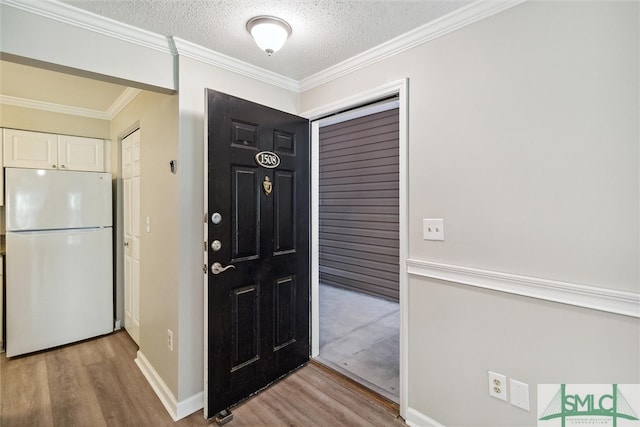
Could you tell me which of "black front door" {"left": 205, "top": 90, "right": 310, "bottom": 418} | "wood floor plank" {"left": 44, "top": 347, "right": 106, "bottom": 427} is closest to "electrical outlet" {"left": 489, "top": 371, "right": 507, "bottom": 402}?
"black front door" {"left": 205, "top": 90, "right": 310, "bottom": 418}

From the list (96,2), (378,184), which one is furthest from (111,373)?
(378,184)

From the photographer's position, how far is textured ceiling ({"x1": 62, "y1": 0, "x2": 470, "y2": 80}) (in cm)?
144

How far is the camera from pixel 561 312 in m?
1.26

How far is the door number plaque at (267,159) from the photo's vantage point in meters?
1.99

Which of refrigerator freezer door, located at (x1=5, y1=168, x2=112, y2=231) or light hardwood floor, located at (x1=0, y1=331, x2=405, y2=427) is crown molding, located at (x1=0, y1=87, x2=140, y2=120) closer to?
refrigerator freezer door, located at (x1=5, y1=168, x2=112, y2=231)

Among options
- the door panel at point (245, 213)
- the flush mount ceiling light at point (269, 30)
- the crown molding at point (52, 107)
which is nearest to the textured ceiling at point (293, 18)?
the flush mount ceiling light at point (269, 30)

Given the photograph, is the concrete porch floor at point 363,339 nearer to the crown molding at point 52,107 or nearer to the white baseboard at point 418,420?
the white baseboard at point 418,420

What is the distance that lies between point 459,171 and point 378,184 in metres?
2.60

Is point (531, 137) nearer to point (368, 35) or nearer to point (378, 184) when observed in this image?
point (368, 35)

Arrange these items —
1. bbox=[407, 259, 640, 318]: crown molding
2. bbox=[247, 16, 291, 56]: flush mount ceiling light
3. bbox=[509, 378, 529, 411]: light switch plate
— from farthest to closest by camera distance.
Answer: bbox=[247, 16, 291, 56]: flush mount ceiling light → bbox=[509, 378, 529, 411]: light switch plate → bbox=[407, 259, 640, 318]: crown molding

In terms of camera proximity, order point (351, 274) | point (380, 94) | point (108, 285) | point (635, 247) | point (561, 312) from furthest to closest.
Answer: point (351, 274) < point (108, 285) < point (380, 94) < point (561, 312) < point (635, 247)

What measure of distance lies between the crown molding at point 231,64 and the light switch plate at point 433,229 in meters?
1.58

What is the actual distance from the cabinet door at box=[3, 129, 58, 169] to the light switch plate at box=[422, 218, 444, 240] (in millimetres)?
3524

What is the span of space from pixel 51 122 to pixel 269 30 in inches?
110
